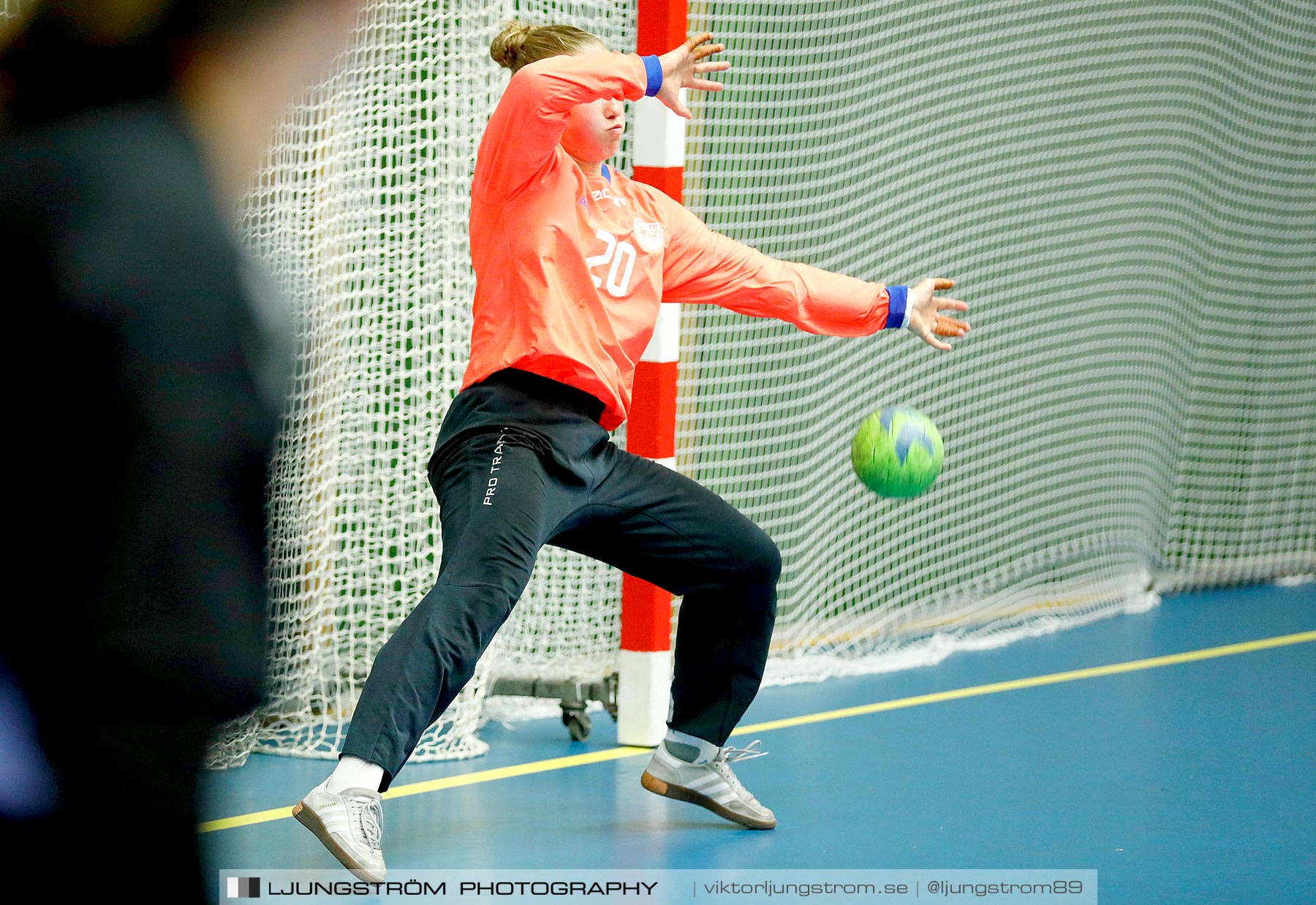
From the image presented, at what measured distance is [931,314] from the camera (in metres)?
3.72

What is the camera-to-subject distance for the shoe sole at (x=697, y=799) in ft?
11.7

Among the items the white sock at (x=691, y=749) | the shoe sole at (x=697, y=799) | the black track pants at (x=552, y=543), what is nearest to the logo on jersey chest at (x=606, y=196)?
the black track pants at (x=552, y=543)

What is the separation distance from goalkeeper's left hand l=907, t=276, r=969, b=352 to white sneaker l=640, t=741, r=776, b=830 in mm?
1155

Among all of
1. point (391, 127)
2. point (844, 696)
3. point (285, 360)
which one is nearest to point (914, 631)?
point (844, 696)

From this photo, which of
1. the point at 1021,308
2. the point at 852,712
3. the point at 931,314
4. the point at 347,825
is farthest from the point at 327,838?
the point at 1021,308

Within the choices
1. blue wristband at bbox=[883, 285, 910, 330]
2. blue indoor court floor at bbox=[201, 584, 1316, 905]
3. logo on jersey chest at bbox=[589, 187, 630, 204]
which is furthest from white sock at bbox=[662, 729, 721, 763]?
logo on jersey chest at bbox=[589, 187, 630, 204]

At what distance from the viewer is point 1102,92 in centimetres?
665

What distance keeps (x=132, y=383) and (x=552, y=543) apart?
2546mm

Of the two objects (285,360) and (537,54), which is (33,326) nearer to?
(285,360)

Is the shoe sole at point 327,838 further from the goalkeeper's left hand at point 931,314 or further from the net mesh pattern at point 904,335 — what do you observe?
the goalkeeper's left hand at point 931,314

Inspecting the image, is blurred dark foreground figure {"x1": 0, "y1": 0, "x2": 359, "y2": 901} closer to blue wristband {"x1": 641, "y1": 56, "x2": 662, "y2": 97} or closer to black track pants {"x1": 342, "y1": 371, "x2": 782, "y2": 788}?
black track pants {"x1": 342, "y1": 371, "x2": 782, "y2": 788}

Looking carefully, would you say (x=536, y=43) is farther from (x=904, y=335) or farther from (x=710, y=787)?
(x=904, y=335)

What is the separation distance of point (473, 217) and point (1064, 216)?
403cm

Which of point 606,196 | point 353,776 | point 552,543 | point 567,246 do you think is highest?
point 606,196
